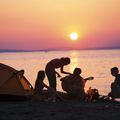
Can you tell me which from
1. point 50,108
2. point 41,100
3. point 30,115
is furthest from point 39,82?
point 30,115

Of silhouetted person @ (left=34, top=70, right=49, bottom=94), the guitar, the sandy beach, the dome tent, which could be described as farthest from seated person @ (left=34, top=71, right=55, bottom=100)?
the guitar

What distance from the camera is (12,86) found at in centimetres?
1692

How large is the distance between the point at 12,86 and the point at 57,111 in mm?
3465

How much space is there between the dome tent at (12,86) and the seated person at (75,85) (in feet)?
Answer: 4.64

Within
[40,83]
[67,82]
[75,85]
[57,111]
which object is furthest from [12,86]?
[57,111]

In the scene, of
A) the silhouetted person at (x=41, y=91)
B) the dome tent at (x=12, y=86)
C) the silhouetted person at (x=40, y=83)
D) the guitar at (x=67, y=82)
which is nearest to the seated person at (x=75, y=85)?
the guitar at (x=67, y=82)

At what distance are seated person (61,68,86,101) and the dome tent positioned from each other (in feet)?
4.64

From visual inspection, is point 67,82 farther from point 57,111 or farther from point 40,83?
point 57,111

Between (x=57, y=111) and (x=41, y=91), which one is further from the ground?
(x=41, y=91)

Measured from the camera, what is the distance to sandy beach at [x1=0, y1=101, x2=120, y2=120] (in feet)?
42.3

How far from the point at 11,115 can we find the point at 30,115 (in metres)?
0.53

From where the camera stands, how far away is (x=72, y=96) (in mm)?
17922

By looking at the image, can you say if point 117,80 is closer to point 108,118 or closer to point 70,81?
point 70,81

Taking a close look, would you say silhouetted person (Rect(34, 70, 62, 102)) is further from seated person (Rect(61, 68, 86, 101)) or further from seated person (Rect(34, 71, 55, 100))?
seated person (Rect(61, 68, 86, 101))
